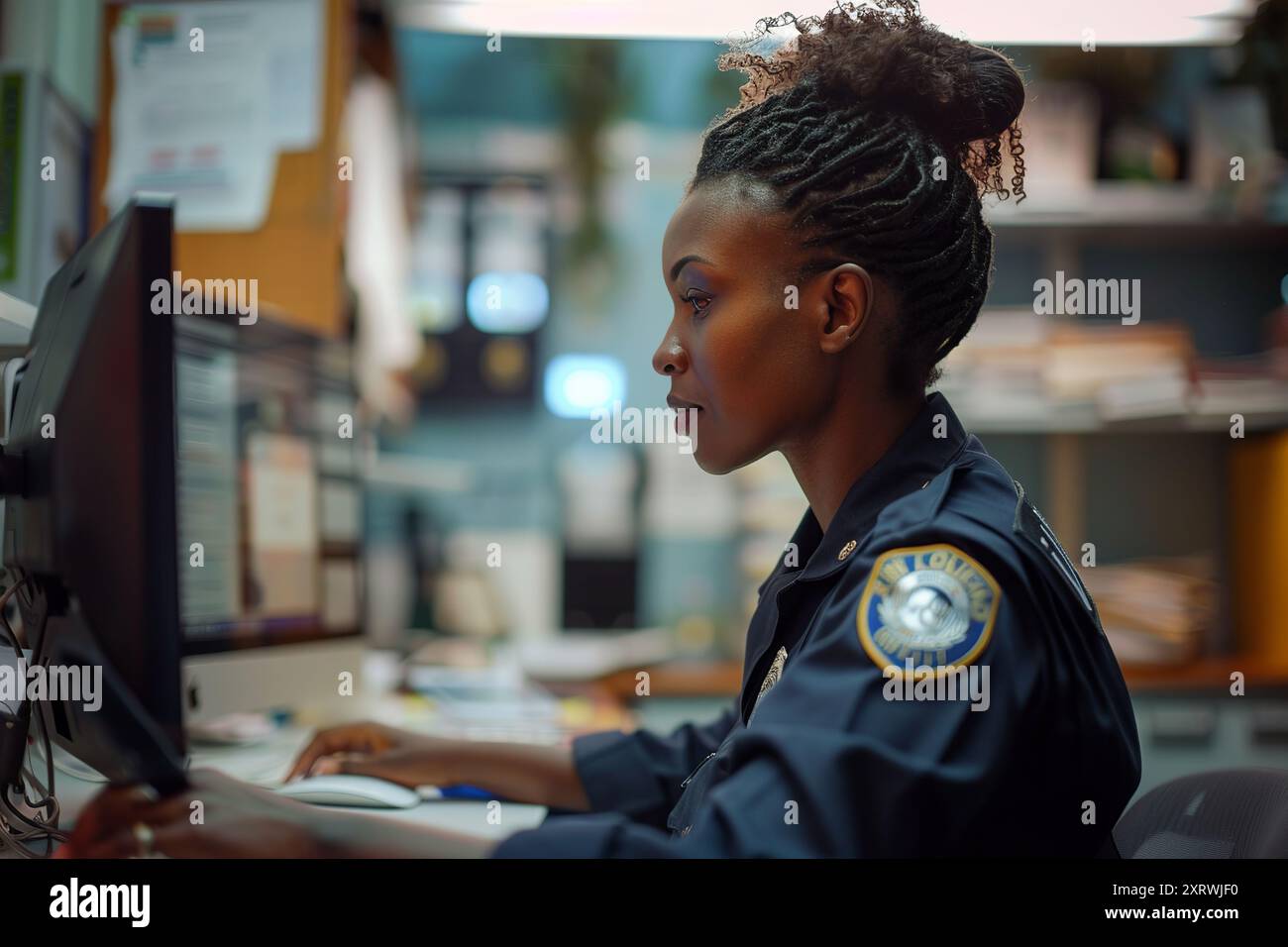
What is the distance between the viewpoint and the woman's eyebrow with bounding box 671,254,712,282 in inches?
30.4

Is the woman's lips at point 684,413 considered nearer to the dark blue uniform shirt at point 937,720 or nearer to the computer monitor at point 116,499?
the dark blue uniform shirt at point 937,720

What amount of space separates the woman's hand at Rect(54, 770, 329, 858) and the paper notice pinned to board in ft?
3.63

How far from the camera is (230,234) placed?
1.50 meters

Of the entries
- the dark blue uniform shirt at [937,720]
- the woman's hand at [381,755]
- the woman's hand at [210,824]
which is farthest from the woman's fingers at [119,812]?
the woman's hand at [381,755]

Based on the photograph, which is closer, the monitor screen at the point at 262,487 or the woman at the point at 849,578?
the woman at the point at 849,578

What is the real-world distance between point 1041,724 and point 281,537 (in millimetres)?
994

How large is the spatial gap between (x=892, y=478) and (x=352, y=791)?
57 cm

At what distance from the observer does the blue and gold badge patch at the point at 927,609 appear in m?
0.57

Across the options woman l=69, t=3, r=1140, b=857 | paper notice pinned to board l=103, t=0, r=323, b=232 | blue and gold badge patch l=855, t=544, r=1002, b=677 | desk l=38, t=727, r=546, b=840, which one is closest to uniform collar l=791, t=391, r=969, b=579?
woman l=69, t=3, r=1140, b=857

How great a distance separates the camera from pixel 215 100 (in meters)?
1.51

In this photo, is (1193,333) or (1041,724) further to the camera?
(1193,333)

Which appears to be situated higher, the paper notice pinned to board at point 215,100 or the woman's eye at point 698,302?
the paper notice pinned to board at point 215,100
